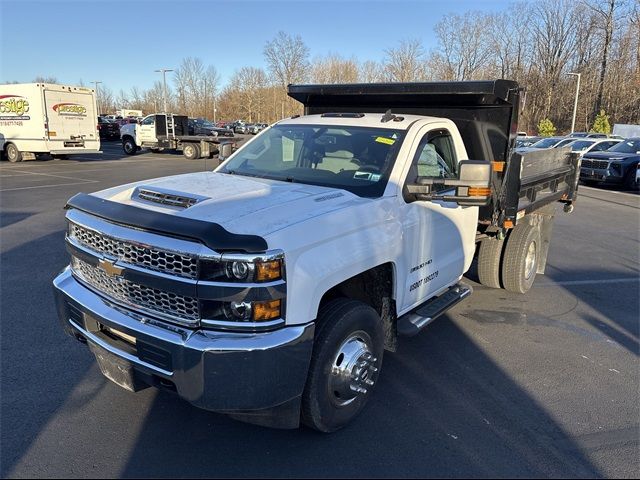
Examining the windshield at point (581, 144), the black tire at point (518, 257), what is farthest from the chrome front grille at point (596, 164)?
the black tire at point (518, 257)

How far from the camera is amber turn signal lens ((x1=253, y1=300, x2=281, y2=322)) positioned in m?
2.47

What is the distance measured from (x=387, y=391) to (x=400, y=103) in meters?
3.01

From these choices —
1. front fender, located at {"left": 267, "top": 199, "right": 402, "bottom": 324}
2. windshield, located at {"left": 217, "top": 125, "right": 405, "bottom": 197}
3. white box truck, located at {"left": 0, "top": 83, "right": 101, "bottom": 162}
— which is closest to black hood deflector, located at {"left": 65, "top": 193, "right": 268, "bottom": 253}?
front fender, located at {"left": 267, "top": 199, "right": 402, "bottom": 324}

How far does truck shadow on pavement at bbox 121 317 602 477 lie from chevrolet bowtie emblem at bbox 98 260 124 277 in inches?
42.4

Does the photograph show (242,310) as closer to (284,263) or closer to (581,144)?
(284,263)

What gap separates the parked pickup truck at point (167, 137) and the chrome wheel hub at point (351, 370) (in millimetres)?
24382

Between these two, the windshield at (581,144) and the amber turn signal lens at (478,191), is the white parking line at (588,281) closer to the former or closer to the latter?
the amber turn signal lens at (478,191)

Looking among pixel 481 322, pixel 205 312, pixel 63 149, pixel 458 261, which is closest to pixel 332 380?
pixel 205 312

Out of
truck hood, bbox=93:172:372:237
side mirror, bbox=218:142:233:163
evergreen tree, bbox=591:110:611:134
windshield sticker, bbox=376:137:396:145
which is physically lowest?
truck hood, bbox=93:172:372:237

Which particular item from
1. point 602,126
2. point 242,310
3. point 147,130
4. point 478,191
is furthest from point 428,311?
point 602,126

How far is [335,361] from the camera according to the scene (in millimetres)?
2990

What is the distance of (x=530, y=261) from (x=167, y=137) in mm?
25480

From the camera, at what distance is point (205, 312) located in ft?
8.27

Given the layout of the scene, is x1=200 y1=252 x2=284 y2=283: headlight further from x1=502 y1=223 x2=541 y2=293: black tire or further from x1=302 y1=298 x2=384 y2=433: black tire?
x1=502 y1=223 x2=541 y2=293: black tire
